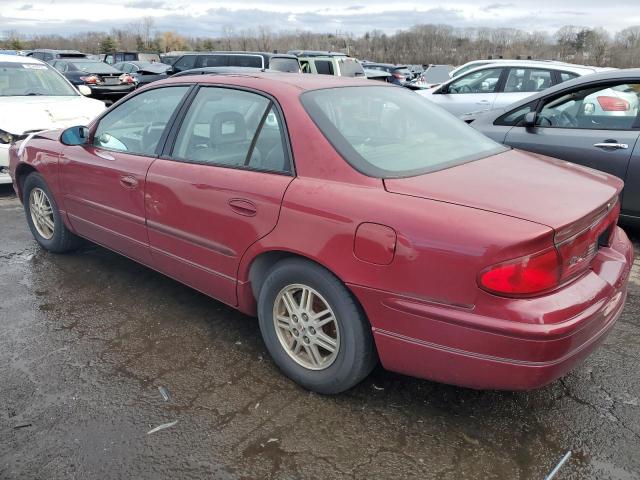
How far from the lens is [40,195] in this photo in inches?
179

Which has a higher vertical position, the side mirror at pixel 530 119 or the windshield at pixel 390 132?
the windshield at pixel 390 132

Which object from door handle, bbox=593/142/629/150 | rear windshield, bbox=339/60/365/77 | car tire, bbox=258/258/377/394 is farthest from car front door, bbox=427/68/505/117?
car tire, bbox=258/258/377/394

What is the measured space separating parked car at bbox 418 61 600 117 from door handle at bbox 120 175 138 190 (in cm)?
628

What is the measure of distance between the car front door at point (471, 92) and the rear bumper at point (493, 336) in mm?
7254

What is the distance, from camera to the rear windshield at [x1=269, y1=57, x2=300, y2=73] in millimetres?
14702

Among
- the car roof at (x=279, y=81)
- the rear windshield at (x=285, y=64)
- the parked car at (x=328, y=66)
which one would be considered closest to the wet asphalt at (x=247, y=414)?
the car roof at (x=279, y=81)

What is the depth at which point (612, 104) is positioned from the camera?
485 cm

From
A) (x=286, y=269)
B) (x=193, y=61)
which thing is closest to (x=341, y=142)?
→ (x=286, y=269)

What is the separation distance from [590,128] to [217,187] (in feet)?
11.6

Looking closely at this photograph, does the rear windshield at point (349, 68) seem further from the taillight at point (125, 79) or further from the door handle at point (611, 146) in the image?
the door handle at point (611, 146)

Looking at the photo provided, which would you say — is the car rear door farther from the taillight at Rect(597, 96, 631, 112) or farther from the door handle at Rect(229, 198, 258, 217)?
the door handle at Rect(229, 198, 258, 217)

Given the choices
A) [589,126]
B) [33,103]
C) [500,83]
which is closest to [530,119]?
[589,126]

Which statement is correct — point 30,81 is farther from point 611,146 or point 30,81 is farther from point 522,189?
point 522,189

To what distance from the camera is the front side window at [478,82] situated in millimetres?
9219
